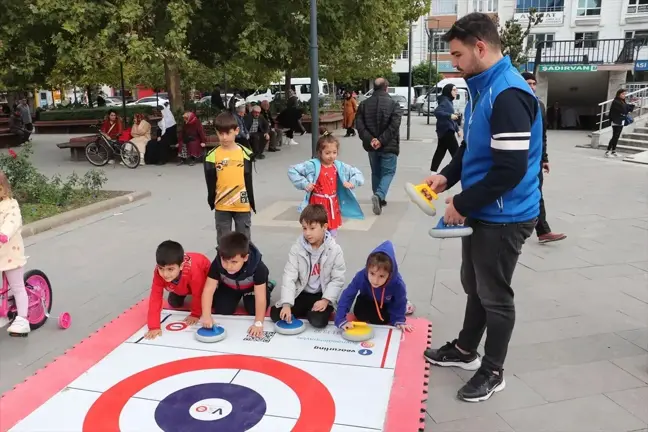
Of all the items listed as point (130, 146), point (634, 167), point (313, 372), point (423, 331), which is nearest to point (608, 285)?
point (423, 331)

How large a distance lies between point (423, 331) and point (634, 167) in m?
11.7

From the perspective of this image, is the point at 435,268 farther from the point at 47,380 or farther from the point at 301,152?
the point at 301,152

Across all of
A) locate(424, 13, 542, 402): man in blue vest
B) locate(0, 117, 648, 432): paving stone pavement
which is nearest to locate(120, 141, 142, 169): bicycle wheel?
locate(0, 117, 648, 432): paving stone pavement

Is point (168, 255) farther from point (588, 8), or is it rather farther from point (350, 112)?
point (588, 8)

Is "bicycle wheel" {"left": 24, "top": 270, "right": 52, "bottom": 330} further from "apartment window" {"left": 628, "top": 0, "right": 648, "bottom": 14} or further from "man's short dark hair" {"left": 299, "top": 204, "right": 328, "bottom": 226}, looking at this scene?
"apartment window" {"left": 628, "top": 0, "right": 648, "bottom": 14}

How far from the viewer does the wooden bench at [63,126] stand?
24125 millimetres

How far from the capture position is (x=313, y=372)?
3590 mm

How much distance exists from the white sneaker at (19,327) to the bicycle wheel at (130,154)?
957cm

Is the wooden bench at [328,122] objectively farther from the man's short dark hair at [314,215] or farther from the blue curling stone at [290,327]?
the blue curling stone at [290,327]

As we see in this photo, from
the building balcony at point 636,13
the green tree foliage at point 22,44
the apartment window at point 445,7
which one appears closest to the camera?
the green tree foliage at point 22,44

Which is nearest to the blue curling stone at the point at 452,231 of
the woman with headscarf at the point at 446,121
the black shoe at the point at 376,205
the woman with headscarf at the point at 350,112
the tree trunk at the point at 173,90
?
the black shoe at the point at 376,205

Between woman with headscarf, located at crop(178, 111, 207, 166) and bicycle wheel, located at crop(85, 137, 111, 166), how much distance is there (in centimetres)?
183

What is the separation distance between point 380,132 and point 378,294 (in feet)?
14.8

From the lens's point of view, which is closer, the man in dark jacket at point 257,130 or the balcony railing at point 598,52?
the man in dark jacket at point 257,130
